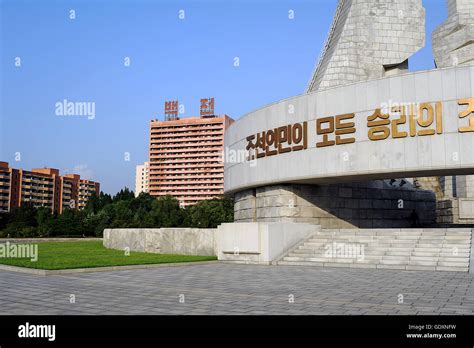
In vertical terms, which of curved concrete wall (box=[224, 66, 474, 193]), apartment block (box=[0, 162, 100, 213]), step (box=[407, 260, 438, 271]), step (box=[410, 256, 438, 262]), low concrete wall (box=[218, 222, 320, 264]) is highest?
apartment block (box=[0, 162, 100, 213])

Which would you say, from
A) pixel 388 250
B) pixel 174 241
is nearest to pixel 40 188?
pixel 174 241

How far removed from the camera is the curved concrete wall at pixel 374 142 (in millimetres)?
19891

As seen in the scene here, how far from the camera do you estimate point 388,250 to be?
62.1ft

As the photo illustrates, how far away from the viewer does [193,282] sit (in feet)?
40.5

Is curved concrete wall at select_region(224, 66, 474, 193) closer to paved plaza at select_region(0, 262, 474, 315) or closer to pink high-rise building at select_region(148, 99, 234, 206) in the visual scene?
paved plaza at select_region(0, 262, 474, 315)

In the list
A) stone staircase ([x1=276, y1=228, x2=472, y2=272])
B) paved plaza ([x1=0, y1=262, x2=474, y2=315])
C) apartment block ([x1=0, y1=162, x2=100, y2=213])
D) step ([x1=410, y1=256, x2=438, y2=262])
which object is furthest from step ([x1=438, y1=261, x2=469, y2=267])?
apartment block ([x1=0, y1=162, x2=100, y2=213])

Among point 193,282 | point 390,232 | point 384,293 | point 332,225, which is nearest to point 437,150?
Result: point 390,232

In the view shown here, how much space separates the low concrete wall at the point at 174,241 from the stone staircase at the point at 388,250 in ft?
14.7

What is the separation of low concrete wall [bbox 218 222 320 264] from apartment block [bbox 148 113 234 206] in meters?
132

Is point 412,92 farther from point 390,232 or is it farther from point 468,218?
point 468,218

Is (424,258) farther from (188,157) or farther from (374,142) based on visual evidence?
(188,157)

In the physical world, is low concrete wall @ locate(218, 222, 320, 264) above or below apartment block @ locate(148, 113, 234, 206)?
below

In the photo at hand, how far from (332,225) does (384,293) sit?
16.0 meters

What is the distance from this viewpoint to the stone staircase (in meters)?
17.0
